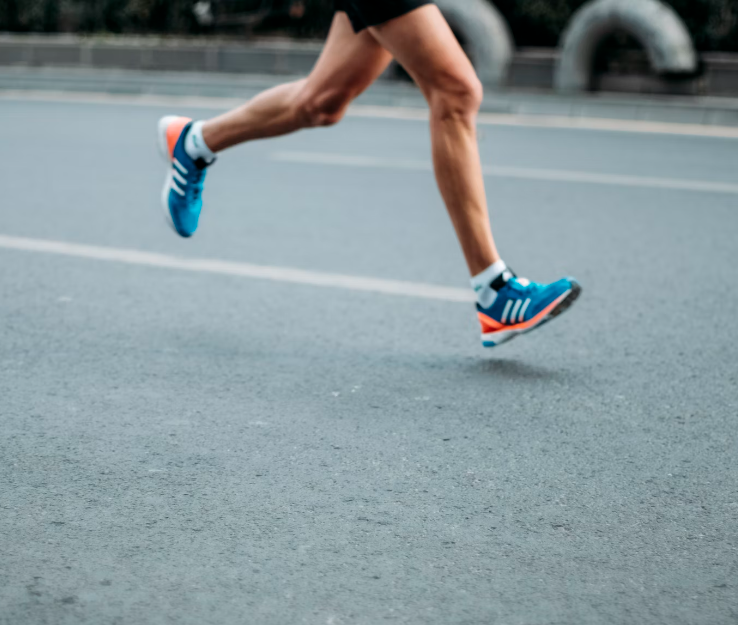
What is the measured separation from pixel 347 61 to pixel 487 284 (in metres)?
0.80

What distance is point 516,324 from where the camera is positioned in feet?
11.6

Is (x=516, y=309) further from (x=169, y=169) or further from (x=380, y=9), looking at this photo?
(x=169, y=169)

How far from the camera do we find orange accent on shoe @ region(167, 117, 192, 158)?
4109 mm

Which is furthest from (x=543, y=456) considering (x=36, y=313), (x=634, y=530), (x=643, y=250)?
(x=643, y=250)

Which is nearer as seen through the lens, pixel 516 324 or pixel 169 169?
pixel 516 324

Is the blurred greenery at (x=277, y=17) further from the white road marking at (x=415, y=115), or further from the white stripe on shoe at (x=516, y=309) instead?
the white stripe on shoe at (x=516, y=309)

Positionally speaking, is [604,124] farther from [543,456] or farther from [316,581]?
[316,581]

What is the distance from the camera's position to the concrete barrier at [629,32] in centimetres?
1334

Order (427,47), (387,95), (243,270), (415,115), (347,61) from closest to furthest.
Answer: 1. (427,47)
2. (347,61)
3. (243,270)
4. (415,115)
5. (387,95)

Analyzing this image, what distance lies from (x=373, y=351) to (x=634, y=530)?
1428mm

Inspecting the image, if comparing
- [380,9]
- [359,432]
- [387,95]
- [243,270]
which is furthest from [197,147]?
[387,95]

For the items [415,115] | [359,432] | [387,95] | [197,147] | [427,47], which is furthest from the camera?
[387,95]

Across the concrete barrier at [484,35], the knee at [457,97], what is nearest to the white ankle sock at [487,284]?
the knee at [457,97]

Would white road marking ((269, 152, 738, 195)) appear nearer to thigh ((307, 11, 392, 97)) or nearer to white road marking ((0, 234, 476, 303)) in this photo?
white road marking ((0, 234, 476, 303))
